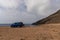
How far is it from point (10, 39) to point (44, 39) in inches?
118

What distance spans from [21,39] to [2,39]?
66.3 inches

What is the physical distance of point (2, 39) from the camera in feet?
47.5

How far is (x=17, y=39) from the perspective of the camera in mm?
14500

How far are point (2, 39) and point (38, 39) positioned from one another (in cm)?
319

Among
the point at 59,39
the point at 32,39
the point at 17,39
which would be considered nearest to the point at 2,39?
the point at 17,39

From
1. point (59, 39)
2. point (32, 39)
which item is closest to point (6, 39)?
point (32, 39)

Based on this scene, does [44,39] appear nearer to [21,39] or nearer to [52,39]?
[52,39]

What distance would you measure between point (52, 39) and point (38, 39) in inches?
48.6

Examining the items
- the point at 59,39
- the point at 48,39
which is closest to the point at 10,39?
the point at 48,39

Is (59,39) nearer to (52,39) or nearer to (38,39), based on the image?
(52,39)

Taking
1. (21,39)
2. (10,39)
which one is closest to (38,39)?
(21,39)

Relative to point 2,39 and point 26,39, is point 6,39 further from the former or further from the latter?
point 26,39

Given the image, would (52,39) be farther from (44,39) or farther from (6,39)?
(6,39)

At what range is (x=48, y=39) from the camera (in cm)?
1452
